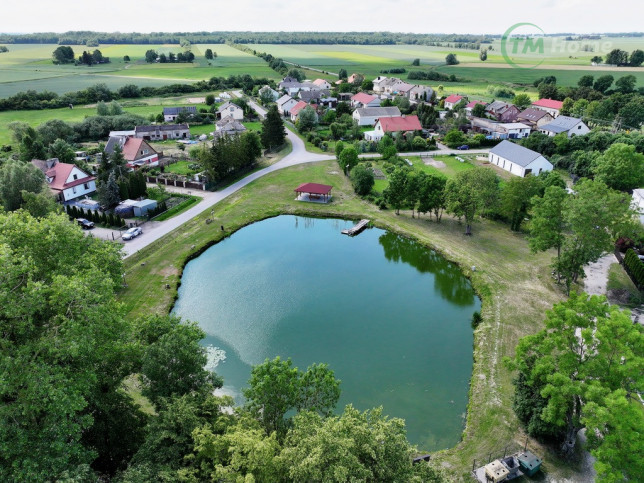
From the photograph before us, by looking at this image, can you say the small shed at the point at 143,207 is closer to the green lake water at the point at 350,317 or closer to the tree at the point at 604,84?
the green lake water at the point at 350,317

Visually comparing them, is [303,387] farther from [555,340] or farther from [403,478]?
[555,340]

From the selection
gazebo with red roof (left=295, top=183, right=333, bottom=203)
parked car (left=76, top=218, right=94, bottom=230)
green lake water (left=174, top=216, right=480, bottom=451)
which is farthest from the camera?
gazebo with red roof (left=295, top=183, right=333, bottom=203)

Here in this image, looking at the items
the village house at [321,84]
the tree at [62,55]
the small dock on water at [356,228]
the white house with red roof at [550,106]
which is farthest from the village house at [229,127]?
the tree at [62,55]

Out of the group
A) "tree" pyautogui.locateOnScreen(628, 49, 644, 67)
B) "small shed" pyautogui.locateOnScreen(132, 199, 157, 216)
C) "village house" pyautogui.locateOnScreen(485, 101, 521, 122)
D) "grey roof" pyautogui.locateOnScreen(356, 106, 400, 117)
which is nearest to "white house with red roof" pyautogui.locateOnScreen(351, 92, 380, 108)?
"grey roof" pyautogui.locateOnScreen(356, 106, 400, 117)

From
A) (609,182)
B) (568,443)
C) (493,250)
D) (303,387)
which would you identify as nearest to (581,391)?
(568,443)

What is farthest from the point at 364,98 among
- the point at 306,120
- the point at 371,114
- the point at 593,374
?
the point at 593,374

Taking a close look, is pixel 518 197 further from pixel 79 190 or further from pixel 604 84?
pixel 604 84

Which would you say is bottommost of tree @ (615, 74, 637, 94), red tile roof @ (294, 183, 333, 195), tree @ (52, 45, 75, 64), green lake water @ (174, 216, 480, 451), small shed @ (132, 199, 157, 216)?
green lake water @ (174, 216, 480, 451)

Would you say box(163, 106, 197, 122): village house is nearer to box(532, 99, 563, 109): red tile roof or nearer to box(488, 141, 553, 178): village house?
box(488, 141, 553, 178): village house
